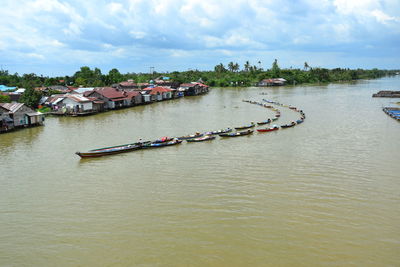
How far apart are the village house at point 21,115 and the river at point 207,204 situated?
5802mm

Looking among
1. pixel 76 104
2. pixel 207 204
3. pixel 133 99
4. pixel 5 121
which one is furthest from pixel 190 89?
pixel 207 204

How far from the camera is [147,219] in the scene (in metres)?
9.72

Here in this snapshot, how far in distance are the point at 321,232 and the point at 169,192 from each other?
568 cm

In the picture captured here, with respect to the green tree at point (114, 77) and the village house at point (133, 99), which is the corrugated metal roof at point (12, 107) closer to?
the village house at point (133, 99)

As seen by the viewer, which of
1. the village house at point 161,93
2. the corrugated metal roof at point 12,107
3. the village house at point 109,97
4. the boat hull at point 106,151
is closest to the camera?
the boat hull at point 106,151

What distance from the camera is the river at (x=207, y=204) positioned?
26.4ft

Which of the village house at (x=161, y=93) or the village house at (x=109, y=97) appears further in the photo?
the village house at (x=161, y=93)

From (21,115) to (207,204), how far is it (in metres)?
21.5

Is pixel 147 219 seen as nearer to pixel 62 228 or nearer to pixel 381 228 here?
pixel 62 228

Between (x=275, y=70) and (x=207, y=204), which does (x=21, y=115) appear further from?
(x=275, y=70)

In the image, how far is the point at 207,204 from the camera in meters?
10.5

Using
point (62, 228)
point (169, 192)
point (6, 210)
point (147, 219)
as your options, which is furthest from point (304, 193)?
point (6, 210)

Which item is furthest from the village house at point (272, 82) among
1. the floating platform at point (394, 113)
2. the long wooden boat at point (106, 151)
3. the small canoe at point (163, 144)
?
the long wooden boat at point (106, 151)

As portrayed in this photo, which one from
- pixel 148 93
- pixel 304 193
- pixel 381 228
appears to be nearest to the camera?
pixel 381 228
